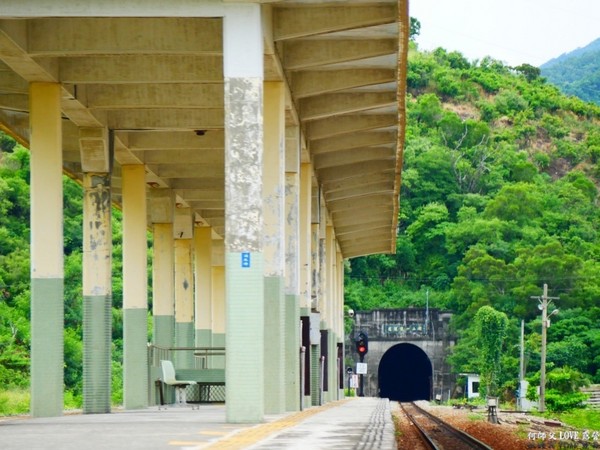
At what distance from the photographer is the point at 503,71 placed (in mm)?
180750

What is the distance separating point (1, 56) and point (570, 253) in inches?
3613

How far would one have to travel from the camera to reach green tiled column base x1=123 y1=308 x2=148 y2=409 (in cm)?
4056

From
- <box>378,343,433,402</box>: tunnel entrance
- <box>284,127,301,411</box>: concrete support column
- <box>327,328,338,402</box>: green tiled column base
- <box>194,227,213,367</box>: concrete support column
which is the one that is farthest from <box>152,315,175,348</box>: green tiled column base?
<box>378,343,433,402</box>: tunnel entrance

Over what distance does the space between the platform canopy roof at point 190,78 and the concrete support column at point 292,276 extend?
0.77m

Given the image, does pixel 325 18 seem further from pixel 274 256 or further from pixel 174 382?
pixel 174 382

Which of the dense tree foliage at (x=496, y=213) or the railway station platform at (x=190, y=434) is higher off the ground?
the dense tree foliage at (x=496, y=213)

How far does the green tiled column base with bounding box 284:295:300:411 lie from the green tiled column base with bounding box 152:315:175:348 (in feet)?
41.9

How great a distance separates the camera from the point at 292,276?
118 ft

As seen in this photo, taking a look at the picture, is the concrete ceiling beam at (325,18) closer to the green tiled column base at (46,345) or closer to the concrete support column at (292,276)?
the green tiled column base at (46,345)

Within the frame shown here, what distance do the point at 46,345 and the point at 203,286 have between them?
97.8 feet

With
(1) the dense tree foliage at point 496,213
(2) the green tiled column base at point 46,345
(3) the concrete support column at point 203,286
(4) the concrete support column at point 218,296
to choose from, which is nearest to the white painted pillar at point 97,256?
(2) the green tiled column base at point 46,345

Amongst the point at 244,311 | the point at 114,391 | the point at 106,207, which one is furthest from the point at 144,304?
the point at 114,391

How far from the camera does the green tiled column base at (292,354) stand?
115ft

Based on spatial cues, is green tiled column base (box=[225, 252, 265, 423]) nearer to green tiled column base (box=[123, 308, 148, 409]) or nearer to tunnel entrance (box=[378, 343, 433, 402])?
green tiled column base (box=[123, 308, 148, 409])
